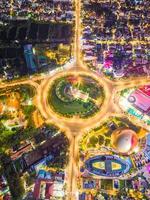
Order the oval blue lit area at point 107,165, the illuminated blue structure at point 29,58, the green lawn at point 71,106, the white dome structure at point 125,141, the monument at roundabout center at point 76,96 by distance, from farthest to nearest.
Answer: the illuminated blue structure at point 29,58 < the monument at roundabout center at point 76,96 < the green lawn at point 71,106 < the white dome structure at point 125,141 < the oval blue lit area at point 107,165

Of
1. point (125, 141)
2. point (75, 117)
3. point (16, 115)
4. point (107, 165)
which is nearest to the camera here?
point (107, 165)

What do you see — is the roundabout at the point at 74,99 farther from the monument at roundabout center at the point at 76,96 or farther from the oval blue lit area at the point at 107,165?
the oval blue lit area at the point at 107,165

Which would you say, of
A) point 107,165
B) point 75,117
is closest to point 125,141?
point 107,165

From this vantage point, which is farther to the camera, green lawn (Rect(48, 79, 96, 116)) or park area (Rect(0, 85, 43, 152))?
green lawn (Rect(48, 79, 96, 116))

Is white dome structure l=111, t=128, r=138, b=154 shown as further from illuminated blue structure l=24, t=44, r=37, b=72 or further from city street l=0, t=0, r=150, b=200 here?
illuminated blue structure l=24, t=44, r=37, b=72

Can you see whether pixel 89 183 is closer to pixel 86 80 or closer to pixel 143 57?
pixel 86 80

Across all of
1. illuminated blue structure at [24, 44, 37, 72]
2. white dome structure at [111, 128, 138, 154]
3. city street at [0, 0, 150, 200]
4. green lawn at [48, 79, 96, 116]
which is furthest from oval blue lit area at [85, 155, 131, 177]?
illuminated blue structure at [24, 44, 37, 72]

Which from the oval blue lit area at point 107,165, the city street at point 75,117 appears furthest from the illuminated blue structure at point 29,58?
the oval blue lit area at point 107,165

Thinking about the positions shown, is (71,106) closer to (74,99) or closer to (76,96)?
(74,99)

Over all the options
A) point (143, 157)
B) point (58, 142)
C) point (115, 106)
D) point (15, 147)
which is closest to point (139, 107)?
point (115, 106)
